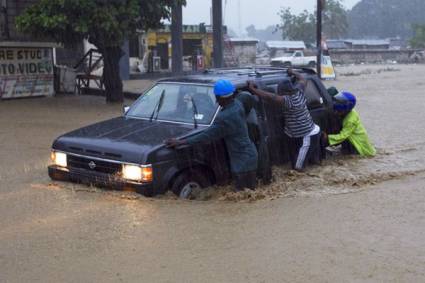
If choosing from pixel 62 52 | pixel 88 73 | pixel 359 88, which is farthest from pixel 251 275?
pixel 62 52

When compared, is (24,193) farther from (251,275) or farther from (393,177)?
(393,177)

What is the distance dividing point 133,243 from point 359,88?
21.4 meters

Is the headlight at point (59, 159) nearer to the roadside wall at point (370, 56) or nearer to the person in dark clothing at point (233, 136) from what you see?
the person in dark clothing at point (233, 136)

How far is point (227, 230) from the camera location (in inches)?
237

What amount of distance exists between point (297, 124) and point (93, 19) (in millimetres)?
9512

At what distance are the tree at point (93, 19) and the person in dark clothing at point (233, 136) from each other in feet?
32.5

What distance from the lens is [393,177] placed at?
8773mm

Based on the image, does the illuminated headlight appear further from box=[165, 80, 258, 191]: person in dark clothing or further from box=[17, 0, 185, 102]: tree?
box=[17, 0, 185, 102]: tree

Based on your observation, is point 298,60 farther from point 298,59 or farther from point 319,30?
point 319,30

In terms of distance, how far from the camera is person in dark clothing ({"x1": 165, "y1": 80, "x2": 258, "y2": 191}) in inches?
263

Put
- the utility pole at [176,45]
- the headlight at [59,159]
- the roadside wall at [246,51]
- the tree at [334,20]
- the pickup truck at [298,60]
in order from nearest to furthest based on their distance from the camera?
the headlight at [59,159] < the utility pole at [176,45] < the pickup truck at [298,60] < the roadside wall at [246,51] < the tree at [334,20]

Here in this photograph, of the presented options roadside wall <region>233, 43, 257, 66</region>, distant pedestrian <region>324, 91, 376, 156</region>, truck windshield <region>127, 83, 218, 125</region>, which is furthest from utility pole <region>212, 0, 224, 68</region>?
roadside wall <region>233, 43, 257, 66</region>

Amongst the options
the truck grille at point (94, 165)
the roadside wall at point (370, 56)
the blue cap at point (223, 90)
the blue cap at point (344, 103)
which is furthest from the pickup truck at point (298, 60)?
the truck grille at point (94, 165)

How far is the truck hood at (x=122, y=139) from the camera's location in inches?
256
